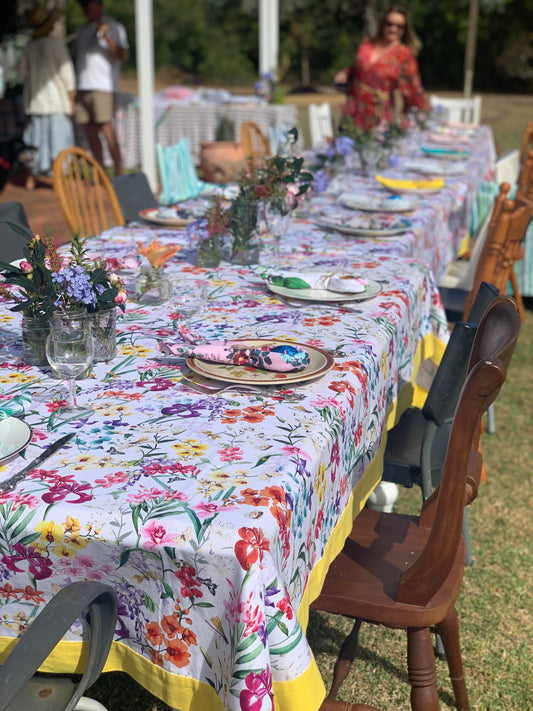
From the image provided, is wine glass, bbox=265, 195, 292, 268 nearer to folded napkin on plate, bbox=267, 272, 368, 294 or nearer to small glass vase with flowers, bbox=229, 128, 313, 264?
small glass vase with flowers, bbox=229, 128, 313, 264

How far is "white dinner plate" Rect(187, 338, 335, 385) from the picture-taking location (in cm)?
152

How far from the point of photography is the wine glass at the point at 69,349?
1.40m

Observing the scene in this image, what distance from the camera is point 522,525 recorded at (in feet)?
9.21

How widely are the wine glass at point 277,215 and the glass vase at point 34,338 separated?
3.26 ft

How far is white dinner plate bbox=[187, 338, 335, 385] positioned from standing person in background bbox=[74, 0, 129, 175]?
6.77 m

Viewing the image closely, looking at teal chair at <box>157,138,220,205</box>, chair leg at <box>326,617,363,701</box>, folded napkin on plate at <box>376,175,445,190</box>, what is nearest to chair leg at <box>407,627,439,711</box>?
chair leg at <box>326,617,363,701</box>

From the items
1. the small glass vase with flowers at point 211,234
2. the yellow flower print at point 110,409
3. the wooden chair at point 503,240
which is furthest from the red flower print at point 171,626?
the wooden chair at point 503,240

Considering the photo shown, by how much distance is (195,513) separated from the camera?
1.11m

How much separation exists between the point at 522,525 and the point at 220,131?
7.69 meters

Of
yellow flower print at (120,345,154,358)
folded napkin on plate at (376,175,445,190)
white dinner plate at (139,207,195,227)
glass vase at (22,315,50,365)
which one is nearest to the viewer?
glass vase at (22,315,50,365)

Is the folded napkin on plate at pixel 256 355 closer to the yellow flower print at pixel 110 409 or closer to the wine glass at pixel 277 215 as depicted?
the yellow flower print at pixel 110 409

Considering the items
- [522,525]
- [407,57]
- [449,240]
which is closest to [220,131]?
[407,57]

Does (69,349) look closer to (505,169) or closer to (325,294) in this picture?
(325,294)

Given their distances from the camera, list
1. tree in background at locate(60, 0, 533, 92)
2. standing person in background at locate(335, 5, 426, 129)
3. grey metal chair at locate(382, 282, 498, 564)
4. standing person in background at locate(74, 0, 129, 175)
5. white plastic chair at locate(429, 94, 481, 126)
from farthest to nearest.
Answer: tree in background at locate(60, 0, 533, 92), white plastic chair at locate(429, 94, 481, 126), standing person in background at locate(74, 0, 129, 175), standing person in background at locate(335, 5, 426, 129), grey metal chair at locate(382, 282, 498, 564)
